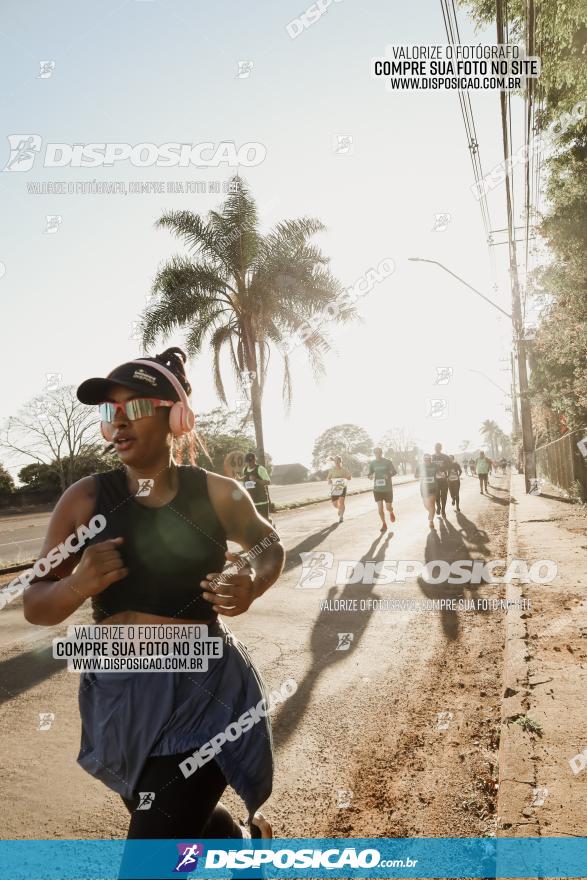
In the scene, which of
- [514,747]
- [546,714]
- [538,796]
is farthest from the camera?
[546,714]

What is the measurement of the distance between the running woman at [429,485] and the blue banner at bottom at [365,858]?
10.9m

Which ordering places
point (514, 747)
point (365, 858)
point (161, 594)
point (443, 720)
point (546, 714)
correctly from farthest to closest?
point (443, 720) < point (546, 714) < point (514, 747) < point (365, 858) < point (161, 594)

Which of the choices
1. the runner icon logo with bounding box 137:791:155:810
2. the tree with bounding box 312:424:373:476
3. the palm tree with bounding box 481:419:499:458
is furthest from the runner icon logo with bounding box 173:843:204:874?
the palm tree with bounding box 481:419:499:458

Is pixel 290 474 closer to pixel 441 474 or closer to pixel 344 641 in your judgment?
pixel 441 474

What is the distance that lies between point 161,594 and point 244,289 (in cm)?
1788

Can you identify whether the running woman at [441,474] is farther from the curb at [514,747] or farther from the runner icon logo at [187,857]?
the runner icon logo at [187,857]

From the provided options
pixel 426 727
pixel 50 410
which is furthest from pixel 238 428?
pixel 426 727

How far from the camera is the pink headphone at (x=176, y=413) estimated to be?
2.00m

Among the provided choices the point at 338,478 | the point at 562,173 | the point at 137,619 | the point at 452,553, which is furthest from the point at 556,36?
the point at 338,478

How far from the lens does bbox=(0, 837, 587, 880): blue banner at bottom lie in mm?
2340

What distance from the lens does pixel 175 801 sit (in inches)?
63.0

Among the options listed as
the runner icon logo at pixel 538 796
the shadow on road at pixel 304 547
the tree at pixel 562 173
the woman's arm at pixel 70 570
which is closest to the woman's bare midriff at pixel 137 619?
the woman's arm at pixel 70 570

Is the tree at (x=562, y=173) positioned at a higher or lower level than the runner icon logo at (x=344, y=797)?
higher

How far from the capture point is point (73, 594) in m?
1.65
